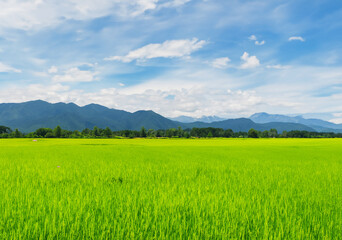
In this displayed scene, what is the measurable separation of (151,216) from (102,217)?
0.79 meters

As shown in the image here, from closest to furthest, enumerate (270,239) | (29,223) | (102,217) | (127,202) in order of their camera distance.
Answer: (270,239) < (29,223) < (102,217) < (127,202)

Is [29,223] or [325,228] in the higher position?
[29,223]

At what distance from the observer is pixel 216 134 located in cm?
16750

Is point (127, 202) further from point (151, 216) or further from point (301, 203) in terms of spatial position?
point (301, 203)

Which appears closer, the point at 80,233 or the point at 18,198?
the point at 80,233

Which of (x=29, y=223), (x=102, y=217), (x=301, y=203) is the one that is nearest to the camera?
(x=29, y=223)

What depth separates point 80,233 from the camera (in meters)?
2.68

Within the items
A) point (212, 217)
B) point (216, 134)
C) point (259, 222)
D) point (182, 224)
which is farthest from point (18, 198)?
point (216, 134)

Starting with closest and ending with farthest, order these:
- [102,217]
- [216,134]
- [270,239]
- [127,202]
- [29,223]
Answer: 1. [270,239]
2. [29,223]
3. [102,217]
4. [127,202]
5. [216,134]

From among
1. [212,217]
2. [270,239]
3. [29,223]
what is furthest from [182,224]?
[29,223]

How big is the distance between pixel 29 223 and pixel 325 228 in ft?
15.2

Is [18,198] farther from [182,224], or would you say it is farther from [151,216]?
[182,224]

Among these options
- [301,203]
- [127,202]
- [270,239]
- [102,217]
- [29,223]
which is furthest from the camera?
[301,203]

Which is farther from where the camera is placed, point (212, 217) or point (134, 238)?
point (212, 217)
